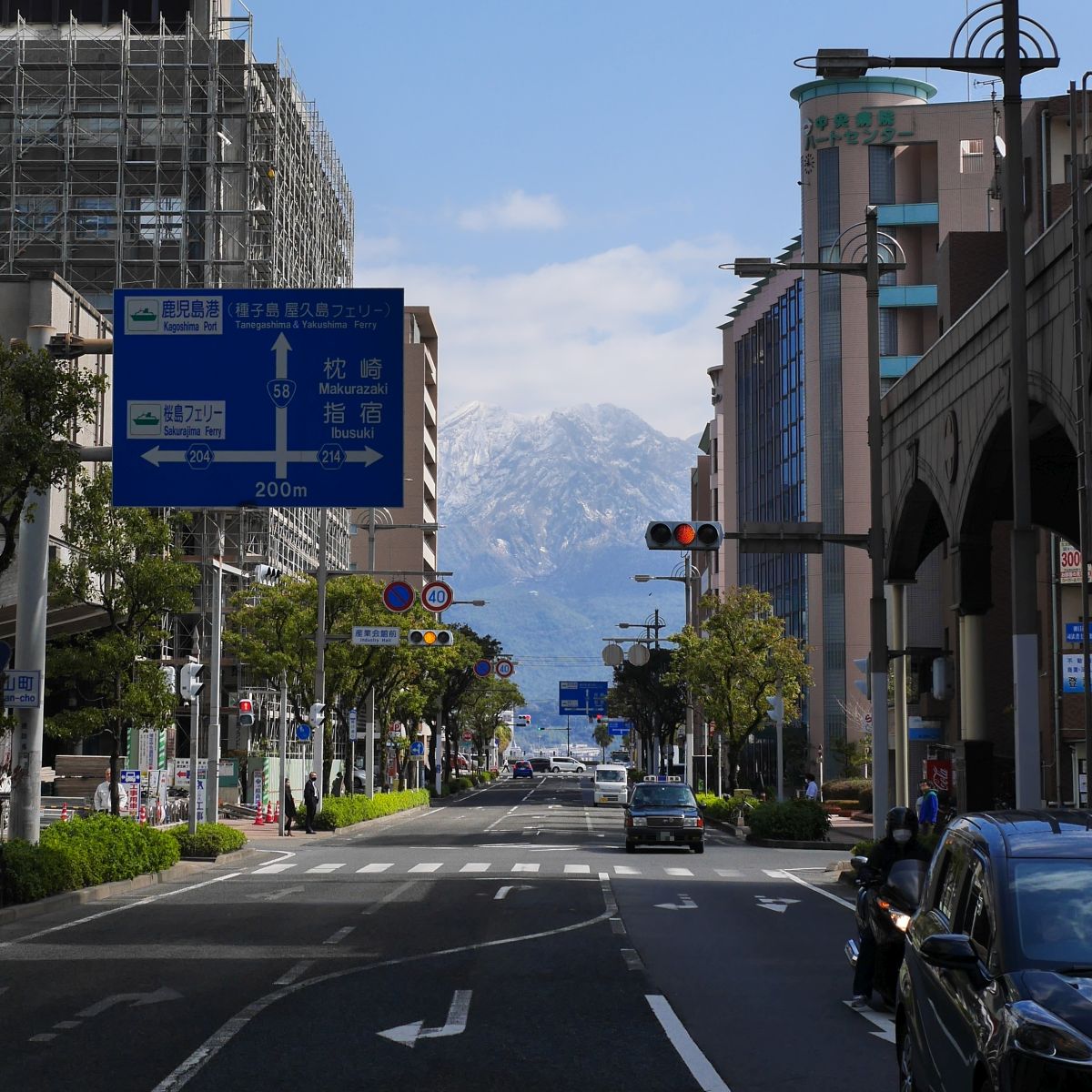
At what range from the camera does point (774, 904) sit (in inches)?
992

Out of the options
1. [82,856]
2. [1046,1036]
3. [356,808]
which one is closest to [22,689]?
[82,856]

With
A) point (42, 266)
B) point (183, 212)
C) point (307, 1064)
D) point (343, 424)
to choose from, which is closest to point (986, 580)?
point (343, 424)

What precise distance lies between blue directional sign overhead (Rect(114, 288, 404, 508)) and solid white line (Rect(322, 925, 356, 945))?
19.5 ft

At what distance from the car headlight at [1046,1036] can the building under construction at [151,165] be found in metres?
68.3

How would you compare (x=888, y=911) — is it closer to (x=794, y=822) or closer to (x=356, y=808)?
(x=794, y=822)

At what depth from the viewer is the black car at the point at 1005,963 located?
6.42 metres

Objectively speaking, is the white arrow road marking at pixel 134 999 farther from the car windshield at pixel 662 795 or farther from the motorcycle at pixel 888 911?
the car windshield at pixel 662 795

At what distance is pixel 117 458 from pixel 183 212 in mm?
52066

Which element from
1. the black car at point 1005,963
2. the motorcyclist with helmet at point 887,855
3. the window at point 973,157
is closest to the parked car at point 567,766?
the window at point 973,157

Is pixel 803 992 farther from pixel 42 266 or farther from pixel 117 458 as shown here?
pixel 42 266

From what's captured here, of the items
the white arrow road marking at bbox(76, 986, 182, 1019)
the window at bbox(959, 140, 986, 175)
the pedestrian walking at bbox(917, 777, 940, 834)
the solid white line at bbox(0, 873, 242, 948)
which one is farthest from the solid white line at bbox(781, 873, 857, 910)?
the window at bbox(959, 140, 986, 175)

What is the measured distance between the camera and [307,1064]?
10.8 m

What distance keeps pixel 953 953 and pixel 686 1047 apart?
16.1ft

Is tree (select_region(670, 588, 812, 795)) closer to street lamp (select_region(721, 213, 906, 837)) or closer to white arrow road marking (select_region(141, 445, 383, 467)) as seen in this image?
street lamp (select_region(721, 213, 906, 837))
